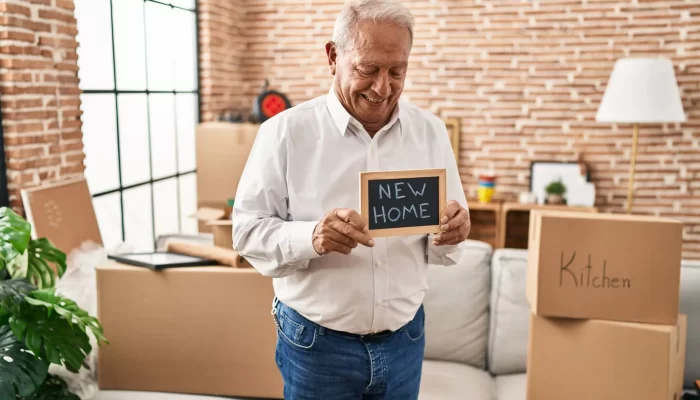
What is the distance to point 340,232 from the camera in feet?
4.16

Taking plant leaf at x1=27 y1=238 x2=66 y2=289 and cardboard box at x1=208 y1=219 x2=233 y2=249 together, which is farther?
cardboard box at x1=208 y1=219 x2=233 y2=249

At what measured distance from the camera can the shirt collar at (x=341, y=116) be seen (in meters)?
1.44

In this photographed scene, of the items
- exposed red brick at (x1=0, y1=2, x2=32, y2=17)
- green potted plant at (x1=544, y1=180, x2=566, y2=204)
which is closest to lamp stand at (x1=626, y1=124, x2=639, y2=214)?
green potted plant at (x1=544, y1=180, x2=566, y2=204)

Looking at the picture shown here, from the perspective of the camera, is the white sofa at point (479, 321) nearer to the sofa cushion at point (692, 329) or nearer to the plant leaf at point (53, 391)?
the sofa cushion at point (692, 329)

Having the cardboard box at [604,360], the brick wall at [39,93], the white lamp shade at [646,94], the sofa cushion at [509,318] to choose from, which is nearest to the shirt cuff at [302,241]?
the cardboard box at [604,360]

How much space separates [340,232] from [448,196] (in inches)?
16.7

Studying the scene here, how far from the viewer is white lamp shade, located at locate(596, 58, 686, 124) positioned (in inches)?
162

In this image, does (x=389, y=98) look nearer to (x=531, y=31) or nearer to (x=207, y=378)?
(x=207, y=378)

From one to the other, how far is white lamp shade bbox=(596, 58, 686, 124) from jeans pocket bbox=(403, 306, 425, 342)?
3095 millimetres

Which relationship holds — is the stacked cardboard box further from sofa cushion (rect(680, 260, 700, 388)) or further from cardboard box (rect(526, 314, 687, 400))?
sofa cushion (rect(680, 260, 700, 388))

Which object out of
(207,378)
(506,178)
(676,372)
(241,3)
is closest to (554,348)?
(676,372)

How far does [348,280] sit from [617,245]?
84 cm

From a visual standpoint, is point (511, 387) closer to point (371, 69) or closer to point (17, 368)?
point (371, 69)

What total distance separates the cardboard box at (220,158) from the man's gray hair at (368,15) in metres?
2.71
